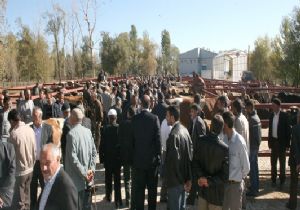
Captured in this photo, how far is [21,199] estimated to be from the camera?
637 centimetres

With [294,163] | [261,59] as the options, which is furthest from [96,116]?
[261,59]

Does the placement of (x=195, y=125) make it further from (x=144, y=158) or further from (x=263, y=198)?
(x=263, y=198)

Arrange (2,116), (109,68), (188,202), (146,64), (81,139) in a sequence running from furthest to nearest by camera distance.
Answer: (146,64) < (109,68) < (2,116) < (188,202) < (81,139)

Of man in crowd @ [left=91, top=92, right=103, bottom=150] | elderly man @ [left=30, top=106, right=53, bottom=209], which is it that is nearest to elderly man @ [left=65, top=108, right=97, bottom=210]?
elderly man @ [left=30, top=106, right=53, bottom=209]

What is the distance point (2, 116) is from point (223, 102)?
4.73 metres

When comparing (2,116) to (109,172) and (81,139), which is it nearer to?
(109,172)

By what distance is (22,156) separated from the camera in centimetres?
632

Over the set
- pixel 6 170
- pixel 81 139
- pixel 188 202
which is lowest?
pixel 188 202

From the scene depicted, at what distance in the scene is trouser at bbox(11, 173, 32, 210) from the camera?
20.8ft

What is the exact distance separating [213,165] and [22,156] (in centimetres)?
313

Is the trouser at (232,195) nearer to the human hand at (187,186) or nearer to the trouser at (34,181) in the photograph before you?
the human hand at (187,186)

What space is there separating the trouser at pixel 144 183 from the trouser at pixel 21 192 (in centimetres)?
180

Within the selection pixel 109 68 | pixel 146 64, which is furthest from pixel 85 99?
pixel 146 64

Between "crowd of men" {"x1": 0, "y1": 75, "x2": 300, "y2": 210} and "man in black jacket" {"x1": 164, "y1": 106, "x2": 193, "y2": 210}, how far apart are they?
15mm
